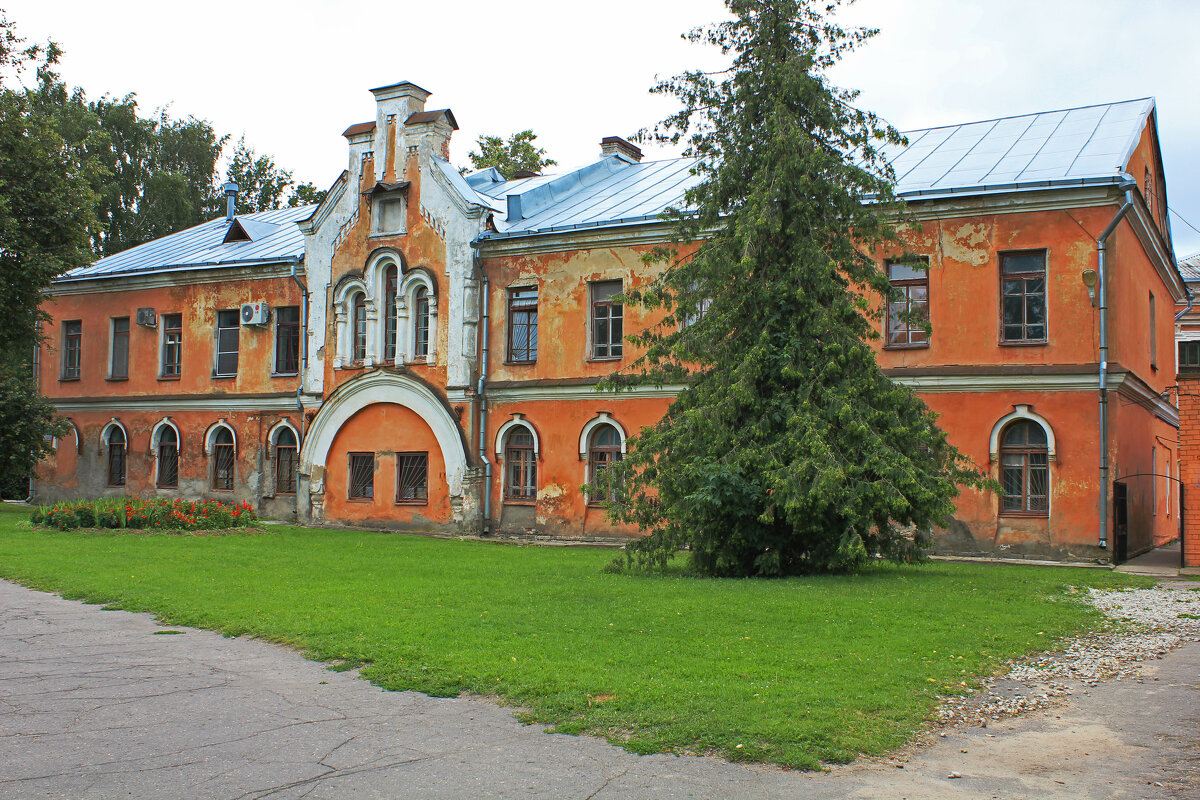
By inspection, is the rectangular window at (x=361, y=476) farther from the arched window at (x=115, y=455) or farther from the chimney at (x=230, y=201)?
the chimney at (x=230, y=201)

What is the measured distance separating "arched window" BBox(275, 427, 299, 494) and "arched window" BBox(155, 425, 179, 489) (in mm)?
3531

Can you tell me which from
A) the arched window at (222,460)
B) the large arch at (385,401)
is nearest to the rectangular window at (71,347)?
the arched window at (222,460)

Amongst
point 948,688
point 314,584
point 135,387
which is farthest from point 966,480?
point 135,387

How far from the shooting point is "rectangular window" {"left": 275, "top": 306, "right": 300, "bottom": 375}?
2673 centimetres

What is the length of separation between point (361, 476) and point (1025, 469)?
1490 centimetres

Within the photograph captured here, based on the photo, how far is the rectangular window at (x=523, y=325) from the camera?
23375mm

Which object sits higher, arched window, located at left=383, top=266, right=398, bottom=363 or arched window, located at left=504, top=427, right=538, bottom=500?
arched window, located at left=383, top=266, right=398, bottom=363

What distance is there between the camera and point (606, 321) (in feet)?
74.5

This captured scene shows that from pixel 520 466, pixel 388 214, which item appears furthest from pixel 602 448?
pixel 388 214

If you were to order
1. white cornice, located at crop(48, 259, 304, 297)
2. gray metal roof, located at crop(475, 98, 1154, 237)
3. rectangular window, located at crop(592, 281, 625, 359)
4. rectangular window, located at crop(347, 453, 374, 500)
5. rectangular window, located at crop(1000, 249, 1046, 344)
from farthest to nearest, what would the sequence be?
white cornice, located at crop(48, 259, 304, 297)
rectangular window, located at crop(347, 453, 374, 500)
rectangular window, located at crop(592, 281, 625, 359)
gray metal roof, located at crop(475, 98, 1154, 237)
rectangular window, located at crop(1000, 249, 1046, 344)

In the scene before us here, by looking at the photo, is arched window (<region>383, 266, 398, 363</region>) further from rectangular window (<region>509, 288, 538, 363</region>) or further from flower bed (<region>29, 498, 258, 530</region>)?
flower bed (<region>29, 498, 258, 530</region>)

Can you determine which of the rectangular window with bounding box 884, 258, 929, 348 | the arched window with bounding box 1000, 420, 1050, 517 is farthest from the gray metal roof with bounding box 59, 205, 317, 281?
the arched window with bounding box 1000, 420, 1050, 517

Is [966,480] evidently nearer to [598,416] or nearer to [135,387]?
[598,416]

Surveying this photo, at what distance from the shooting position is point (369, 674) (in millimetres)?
7609
